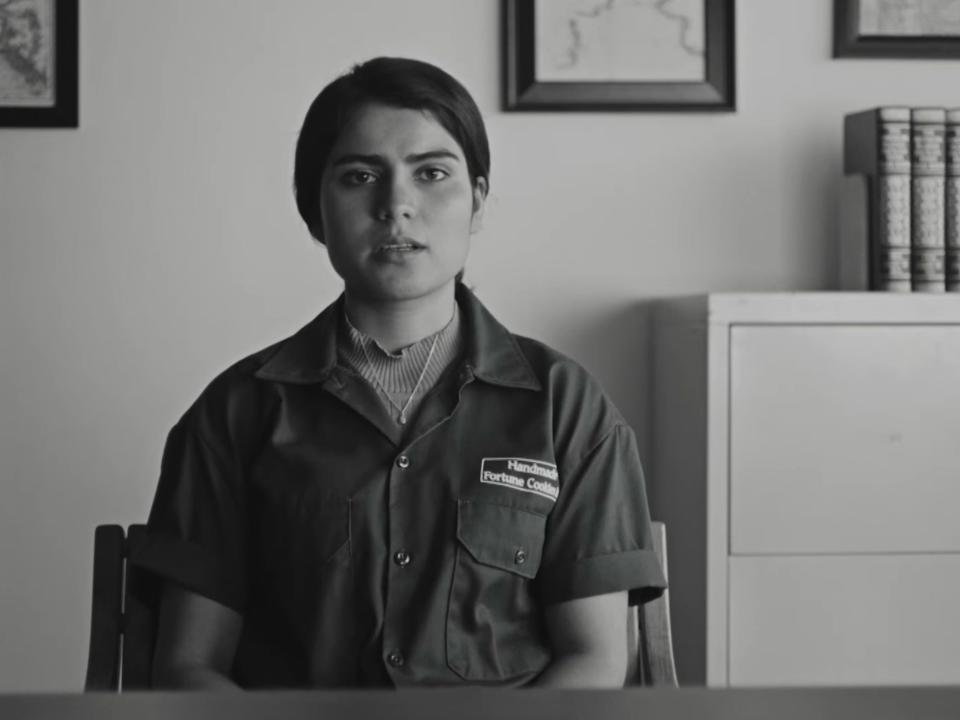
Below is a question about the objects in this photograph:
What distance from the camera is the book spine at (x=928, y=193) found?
104 inches

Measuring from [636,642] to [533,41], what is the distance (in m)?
1.62

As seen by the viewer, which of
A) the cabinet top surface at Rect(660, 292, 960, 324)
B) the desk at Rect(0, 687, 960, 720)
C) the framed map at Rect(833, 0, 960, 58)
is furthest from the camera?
the framed map at Rect(833, 0, 960, 58)

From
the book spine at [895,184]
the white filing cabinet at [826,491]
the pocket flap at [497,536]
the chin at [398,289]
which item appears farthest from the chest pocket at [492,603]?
the book spine at [895,184]

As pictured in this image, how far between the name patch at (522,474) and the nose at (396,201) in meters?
0.25

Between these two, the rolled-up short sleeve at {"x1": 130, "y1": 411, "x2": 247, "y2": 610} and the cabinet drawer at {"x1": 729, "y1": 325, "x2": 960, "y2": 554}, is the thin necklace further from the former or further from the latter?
the cabinet drawer at {"x1": 729, "y1": 325, "x2": 960, "y2": 554}

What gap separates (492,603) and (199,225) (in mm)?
1712

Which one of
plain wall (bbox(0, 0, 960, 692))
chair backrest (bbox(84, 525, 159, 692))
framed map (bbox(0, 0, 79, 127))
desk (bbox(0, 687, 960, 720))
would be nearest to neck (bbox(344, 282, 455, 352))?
chair backrest (bbox(84, 525, 159, 692))

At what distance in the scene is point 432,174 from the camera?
55.4 inches

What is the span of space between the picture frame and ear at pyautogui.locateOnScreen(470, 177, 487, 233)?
4.53ft

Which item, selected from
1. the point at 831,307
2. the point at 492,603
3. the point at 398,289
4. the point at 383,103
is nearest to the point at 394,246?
the point at 398,289

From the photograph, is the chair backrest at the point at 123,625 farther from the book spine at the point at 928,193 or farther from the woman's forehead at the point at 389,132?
the book spine at the point at 928,193

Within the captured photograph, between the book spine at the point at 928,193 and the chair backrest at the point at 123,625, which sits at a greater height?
the book spine at the point at 928,193

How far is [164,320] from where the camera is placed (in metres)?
2.84

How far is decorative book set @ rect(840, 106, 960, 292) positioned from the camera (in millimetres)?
2650
